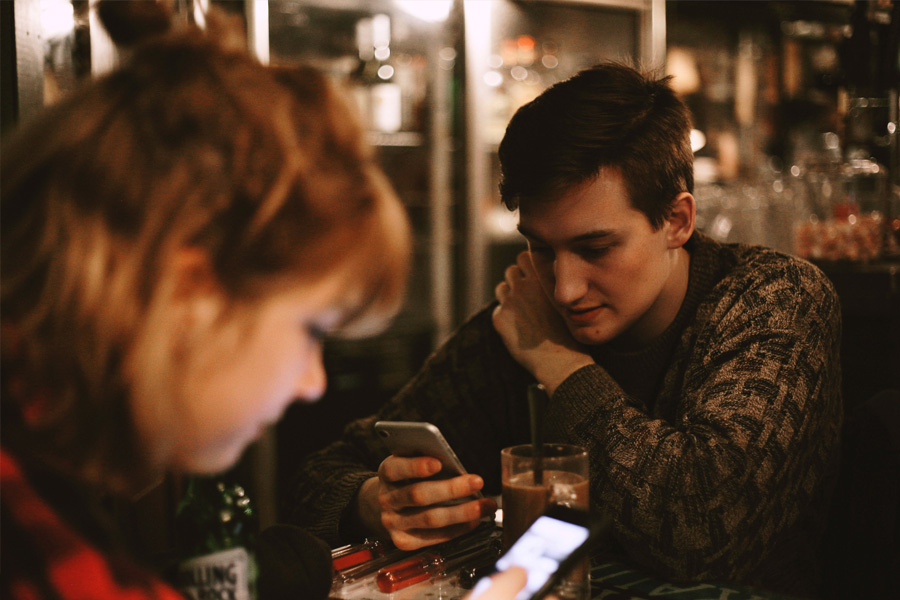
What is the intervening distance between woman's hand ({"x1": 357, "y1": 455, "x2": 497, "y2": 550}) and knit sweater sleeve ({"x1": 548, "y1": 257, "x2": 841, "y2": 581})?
0.19m

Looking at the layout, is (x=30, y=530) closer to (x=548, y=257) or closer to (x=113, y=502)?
(x=548, y=257)

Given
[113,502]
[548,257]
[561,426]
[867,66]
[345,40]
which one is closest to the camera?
[561,426]

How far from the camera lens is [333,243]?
66 cm

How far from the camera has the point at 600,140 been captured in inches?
52.7

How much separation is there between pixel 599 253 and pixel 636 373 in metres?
0.26

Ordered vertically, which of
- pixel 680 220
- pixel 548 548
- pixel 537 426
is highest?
pixel 680 220

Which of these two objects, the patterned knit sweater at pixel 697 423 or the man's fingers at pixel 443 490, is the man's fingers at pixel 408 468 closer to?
the man's fingers at pixel 443 490

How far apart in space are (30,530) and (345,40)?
3.10m

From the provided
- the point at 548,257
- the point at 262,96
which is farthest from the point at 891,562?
the point at 262,96

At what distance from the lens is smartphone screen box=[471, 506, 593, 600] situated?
77cm

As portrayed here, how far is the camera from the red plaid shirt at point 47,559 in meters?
0.57

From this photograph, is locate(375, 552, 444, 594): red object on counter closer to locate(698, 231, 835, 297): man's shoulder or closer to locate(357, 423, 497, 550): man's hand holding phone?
locate(357, 423, 497, 550): man's hand holding phone

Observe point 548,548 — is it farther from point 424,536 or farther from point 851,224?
Answer: point 851,224

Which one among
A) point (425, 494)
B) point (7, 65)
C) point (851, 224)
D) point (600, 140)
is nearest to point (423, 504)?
point (425, 494)
